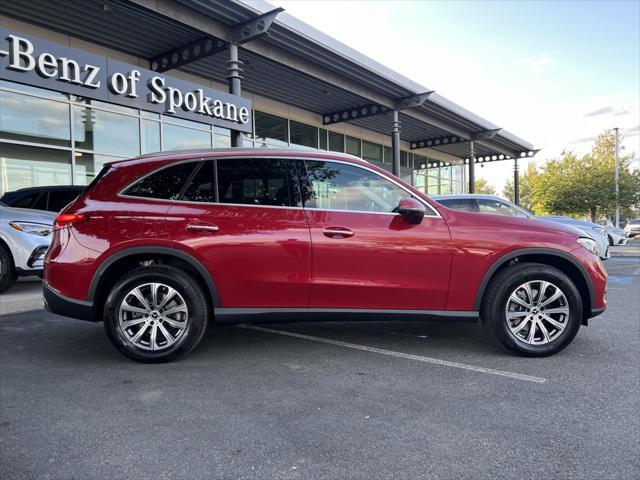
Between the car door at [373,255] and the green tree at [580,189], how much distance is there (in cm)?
3362

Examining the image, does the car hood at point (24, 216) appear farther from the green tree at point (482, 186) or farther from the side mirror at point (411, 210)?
the green tree at point (482, 186)

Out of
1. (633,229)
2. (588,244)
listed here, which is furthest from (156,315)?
(633,229)

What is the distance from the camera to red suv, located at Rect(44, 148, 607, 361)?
3.76 meters

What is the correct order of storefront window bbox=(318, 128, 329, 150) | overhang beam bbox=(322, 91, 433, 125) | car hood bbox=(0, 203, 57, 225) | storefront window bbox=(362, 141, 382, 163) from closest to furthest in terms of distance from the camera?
car hood bbox=(0, 203, 57, 225), overhang beam bbox=(322, 91, 433, 125), storefront window bbox=(318, 128, 329, 150), storefront window bbox=(362, 141, 382, 163)

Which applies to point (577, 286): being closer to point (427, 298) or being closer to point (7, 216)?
A: point (427, 298)

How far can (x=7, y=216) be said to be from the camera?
642cm

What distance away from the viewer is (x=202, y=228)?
149 inches

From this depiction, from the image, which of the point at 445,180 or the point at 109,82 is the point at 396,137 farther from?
the point at 445,180

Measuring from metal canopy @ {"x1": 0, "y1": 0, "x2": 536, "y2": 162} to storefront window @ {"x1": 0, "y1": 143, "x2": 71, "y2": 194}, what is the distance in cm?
320

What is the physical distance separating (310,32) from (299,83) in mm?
3841

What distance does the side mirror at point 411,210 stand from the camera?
377 cm

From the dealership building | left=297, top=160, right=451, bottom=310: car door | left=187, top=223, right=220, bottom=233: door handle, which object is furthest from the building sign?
left=297, top=160, right=451, bottom=310: car door

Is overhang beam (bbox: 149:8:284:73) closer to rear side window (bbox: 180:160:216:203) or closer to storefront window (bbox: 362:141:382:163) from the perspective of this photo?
rear side window (bbox: 180:160:216:203)

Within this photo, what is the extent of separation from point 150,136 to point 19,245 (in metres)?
9.12
